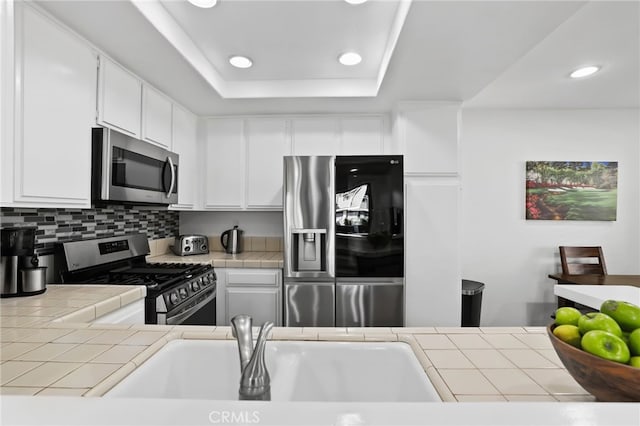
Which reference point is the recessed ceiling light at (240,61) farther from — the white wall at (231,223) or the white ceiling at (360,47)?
the white wall at (231,223)

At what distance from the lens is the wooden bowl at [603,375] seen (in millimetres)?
545

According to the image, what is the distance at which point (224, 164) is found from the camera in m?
3.17

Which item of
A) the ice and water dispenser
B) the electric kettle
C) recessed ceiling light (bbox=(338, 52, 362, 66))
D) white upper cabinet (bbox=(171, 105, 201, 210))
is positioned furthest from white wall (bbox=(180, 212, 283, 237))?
recessed ceiling light (bbox=(338, 52, 362, 66))

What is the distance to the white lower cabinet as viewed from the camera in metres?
2.71

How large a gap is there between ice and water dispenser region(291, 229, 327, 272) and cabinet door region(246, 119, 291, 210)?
641 mm

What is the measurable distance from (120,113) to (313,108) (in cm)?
156

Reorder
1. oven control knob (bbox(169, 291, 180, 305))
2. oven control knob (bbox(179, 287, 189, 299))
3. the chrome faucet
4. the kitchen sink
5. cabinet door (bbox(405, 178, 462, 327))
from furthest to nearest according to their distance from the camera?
1. cabinet door (bbox(405, 178, 462, 327))
2. oven control knob (bbox(179, 287, 189, 299))
3. oven control knob (bbox(169, 291, 180, 305))
4. the kitchen sink
5. the chrome faucet

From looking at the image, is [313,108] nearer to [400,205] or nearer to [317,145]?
[317,145]

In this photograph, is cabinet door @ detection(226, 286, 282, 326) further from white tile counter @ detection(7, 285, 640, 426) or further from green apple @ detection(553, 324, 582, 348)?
green apple @ detection(553, 324, 582, 348)

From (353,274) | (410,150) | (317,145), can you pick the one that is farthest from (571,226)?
(317,145)

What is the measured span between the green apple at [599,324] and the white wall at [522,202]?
9.92 feet

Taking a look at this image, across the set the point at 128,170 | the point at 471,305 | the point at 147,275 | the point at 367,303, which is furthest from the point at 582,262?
the point at 128,170

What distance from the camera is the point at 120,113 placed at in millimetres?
2020

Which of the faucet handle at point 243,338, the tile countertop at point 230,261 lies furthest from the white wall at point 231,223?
the faucet handle at point 243,338
